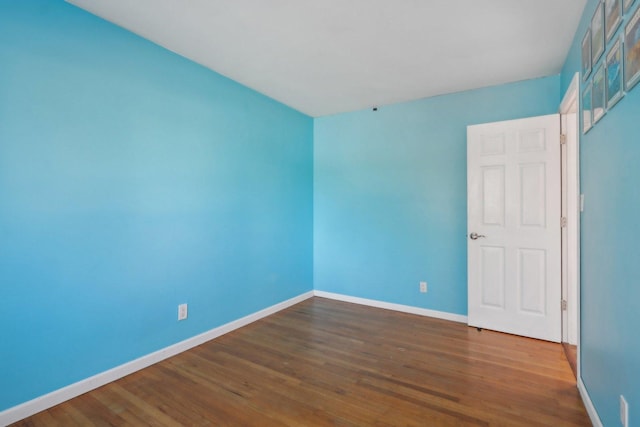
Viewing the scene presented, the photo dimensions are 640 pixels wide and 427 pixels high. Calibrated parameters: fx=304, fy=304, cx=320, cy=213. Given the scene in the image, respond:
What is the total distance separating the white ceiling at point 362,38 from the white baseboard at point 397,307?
2400 millimetres

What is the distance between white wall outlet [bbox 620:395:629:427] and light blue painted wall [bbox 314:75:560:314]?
1.95 m

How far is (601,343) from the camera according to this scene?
1550 mm

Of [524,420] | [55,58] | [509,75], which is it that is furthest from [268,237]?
[509,75]

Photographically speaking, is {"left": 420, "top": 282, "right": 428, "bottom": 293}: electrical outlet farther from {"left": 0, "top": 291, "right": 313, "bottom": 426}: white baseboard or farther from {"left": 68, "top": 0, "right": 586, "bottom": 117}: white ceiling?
{"left": 68, "top": 0, "right": 586, "bottom": 117}: white ceiling

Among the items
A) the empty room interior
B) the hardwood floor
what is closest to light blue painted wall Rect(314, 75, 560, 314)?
the empty room interior

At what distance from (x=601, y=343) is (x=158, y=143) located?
10.1 feet

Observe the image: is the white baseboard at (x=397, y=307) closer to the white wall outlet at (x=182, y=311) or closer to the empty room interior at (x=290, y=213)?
the empty room interior at (x=290, y=213)

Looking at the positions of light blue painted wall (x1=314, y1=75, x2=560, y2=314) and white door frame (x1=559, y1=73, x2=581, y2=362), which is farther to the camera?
light blue painted wall (x1=314, y1=75, x2=560, y2=314)

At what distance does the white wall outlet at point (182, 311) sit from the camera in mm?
2557

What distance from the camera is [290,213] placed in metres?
3.81

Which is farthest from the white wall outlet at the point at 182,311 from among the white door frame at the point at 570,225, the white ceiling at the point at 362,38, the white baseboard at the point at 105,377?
the white door frame at the point at 570,225

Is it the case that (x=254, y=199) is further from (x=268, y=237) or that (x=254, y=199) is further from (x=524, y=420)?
(x=524, y=420)

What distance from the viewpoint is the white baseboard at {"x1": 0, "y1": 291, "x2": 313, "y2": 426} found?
1722 mm

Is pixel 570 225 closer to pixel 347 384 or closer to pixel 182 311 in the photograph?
pixel 347 384
